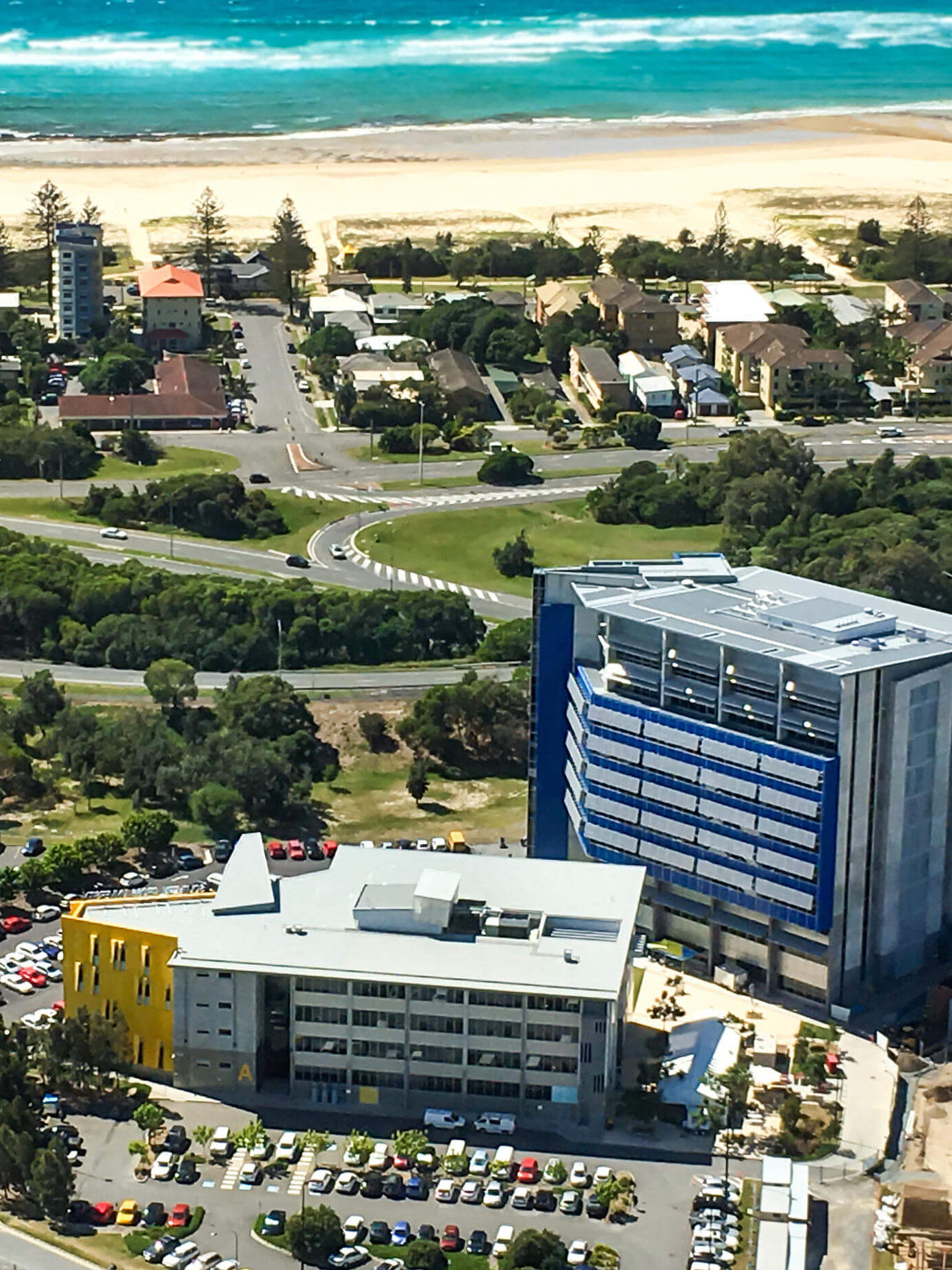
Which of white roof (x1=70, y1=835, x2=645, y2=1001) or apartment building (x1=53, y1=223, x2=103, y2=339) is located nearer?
white roof (x1=70, y1=835, x2=645, y2=1001)

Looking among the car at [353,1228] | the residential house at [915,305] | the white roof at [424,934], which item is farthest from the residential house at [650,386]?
the car at [353,1228]

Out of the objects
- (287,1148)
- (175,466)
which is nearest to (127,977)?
(287,1148)

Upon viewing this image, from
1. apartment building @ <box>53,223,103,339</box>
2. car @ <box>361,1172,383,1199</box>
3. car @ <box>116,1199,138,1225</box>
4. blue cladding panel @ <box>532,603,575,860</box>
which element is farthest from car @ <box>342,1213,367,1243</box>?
apartment building @ <box>53,223,103,339</box>

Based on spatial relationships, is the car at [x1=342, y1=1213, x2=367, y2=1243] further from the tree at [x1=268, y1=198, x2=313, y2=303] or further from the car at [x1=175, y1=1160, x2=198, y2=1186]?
the tree at [x1=268, y1=198, x2=313, y2=303]

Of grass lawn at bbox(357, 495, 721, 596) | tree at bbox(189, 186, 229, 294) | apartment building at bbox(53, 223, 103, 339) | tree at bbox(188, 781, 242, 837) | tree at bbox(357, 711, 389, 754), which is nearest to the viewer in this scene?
tree at bbox(188, 781, 242, 837)

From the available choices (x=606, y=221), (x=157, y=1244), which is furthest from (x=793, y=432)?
(x=157, y=1244)

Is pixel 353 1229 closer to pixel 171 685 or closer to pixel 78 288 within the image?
pixel 171 685

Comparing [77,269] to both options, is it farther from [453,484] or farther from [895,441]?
[895,441]
